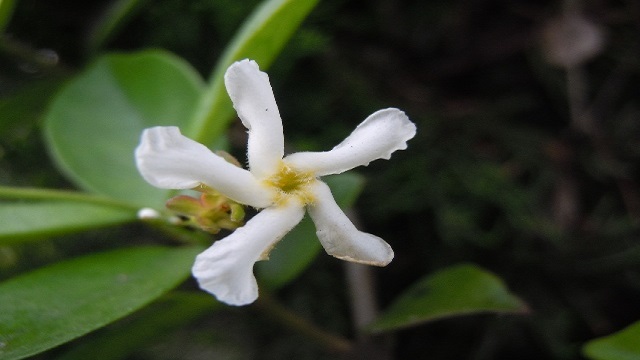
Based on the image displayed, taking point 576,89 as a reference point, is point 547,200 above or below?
below

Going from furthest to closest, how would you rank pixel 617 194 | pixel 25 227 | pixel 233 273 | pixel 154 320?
pixel 617 194
pixel 154 320
pixel 25 227
pixel 233 273

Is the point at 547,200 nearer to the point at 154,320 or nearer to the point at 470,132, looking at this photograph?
the point at 470,132

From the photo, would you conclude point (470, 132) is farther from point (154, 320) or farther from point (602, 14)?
point (154, 320)

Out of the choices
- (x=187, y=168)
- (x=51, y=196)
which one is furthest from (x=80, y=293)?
(x=187, y=168)

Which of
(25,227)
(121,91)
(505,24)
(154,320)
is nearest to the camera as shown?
(25,227)

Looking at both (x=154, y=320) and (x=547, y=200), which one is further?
(x=547, y=200)

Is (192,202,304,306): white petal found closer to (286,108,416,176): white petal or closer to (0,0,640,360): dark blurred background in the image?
(286,108,416,176): white petal

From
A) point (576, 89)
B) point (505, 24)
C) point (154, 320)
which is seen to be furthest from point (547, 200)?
point (154, 320)

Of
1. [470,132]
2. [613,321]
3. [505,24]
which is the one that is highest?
[505,24]
